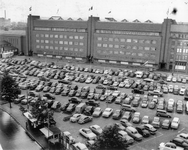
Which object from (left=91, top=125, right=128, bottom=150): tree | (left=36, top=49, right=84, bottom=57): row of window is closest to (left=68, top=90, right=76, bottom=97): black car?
(left=91, top=125, right=128, bottom=150): tree

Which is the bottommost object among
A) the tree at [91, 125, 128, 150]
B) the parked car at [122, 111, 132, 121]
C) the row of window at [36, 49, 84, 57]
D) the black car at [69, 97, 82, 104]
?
the parked car at [122, 111, 132, 121]

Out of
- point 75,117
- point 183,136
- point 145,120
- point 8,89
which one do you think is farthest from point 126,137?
point 8,89

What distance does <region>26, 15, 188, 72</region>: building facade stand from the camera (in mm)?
59938

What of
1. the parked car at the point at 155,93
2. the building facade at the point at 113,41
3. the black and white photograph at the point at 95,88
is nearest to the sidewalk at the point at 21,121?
the black and white photograph at the point at 95,88

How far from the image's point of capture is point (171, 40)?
197 feet

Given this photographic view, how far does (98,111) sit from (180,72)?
3706cm

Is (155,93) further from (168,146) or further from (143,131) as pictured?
(168,146)

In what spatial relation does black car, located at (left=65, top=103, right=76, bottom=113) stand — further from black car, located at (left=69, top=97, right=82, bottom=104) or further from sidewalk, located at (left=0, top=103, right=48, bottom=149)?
sidewalk, located at (left=0, top=103, right=48, bottom=149)

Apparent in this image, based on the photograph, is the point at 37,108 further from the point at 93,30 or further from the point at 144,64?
the point at 93,30

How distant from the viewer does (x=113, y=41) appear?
66688mm

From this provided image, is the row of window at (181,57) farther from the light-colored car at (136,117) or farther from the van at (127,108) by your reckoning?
the light-colored car at (136,117)

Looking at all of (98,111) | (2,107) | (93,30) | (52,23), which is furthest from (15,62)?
(98,111)

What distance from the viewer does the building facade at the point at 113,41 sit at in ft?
197

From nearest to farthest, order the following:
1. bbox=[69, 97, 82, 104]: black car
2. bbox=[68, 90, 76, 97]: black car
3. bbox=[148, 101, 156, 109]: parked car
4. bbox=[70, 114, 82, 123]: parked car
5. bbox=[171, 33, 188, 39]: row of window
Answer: bbox=[70, 114, 82, 123]: parked car
bbox=[148, 101, 156, 109]: parked car
bbox=[69, 97, 82, 104]: black car
bbox=[68, 90, 76, 97]: black car
bbox=[171, 33, 188, 39]: row of window
